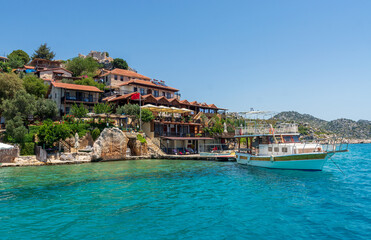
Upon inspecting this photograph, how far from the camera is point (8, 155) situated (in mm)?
30172

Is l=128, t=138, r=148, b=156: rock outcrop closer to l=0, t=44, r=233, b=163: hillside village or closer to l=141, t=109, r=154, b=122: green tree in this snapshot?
l=0, t=44, r=233, b=163: hillside village

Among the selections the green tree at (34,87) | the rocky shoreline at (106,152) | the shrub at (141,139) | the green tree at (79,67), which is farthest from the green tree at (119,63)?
the shrub at (141,139)

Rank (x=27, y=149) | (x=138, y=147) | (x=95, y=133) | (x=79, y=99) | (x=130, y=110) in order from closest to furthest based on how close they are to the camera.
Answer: (x=27, y=149)
(x=95, y=133)
(x=138, y=147)
(x=130, y=110)
(x=79, y=99)

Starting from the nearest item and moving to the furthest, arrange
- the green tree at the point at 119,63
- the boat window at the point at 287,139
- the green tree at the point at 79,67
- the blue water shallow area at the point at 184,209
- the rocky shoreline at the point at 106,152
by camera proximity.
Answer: the blue water shallow area at the point at 184,209 → the boat window at the point at 287,139 → the rocky shoreline at the point at 106,152 → the green tree at the point at 79,67 → the green tree at the point at 119,63

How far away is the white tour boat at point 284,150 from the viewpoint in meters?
24.9

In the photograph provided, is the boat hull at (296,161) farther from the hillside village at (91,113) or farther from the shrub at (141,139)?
the shrub at (141,139)

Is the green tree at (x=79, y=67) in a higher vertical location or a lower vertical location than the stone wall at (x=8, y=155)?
higher

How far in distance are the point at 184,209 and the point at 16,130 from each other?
2970 centimetres

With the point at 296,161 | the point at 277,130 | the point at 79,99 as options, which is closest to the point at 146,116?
the point at 79,99

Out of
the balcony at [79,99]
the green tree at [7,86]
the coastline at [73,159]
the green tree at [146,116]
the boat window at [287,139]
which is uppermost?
the green tree at [7,86]

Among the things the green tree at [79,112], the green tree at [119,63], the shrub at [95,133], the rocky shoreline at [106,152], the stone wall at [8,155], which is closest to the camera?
the stone wall at [8,155]

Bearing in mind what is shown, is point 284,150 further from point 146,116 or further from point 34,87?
point 34,87

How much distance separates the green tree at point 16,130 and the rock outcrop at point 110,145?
9.19 metres

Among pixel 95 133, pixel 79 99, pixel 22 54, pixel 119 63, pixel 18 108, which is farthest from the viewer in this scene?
pixel 119 63
